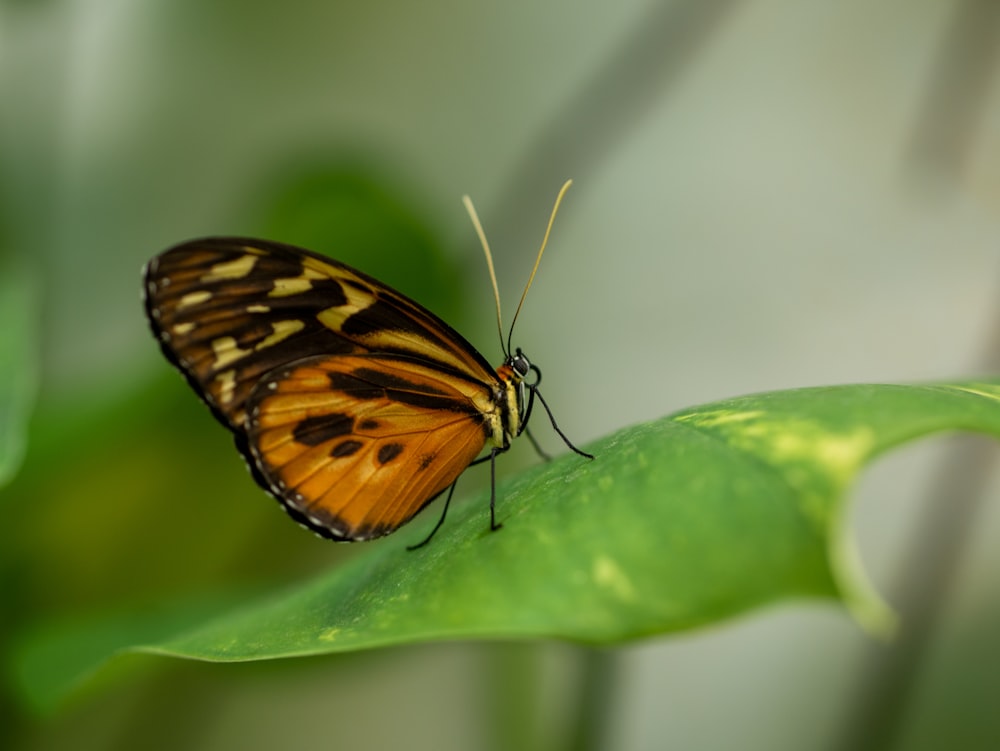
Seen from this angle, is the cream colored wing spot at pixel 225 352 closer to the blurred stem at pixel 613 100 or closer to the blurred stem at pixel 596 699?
the blurred stem at pixel 596 699

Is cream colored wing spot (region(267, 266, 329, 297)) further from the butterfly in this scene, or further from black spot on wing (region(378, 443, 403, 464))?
black spot on wing (region(378, 443, 403, 464))

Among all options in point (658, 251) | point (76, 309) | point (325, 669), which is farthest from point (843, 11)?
point (76, 309)

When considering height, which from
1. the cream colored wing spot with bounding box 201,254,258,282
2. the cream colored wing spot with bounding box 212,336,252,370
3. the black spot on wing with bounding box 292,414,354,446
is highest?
the cream colored wing spot with bounding box 201,254,258,282

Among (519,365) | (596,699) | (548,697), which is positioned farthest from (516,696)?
(519,365)

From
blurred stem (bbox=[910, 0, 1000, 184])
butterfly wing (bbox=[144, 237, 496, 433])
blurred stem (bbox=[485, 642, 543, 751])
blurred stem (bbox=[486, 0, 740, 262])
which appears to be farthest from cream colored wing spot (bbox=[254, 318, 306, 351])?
blurred stem (bbox=[910, 0, 1000, 184])

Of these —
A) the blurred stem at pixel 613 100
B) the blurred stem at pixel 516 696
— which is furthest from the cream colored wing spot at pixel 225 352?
the blurred stem at pixel 613 100

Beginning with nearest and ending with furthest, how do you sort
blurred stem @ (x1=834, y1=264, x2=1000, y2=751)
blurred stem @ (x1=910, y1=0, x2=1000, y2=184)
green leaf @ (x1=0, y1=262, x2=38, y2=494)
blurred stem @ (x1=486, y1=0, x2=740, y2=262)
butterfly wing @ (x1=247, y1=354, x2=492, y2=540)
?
green leaf @ (x1=0, y1=262, x2=38, y2=494) → butterfly wing @ (x1=247, y1=354, x2=492, y2=540) → blurred stem @ (x1=834, y1=264, x2=1000, y2=751) → blurred stem @ (x1=910, y1=0, x2=1000, y2=184) → blurred stem @ (x1=486, y1=0, x2=740, y2=262)

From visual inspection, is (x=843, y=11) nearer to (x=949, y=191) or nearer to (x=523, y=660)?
(x=949, y=191)
